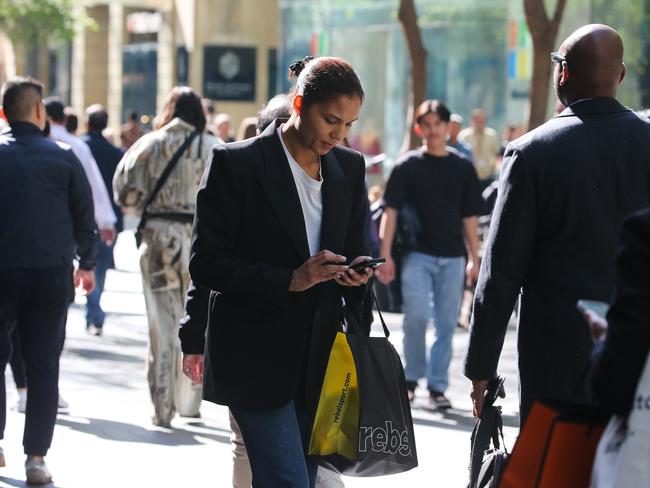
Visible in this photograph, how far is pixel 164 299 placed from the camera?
9086 millimetres

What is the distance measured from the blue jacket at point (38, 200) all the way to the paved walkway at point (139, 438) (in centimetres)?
115

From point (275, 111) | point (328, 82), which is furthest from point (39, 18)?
point (328, 82)

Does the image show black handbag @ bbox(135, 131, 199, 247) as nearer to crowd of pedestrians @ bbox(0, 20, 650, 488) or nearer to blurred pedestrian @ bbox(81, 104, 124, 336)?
crowd of pedestrians @ bbox(0, 20, 650, 488)

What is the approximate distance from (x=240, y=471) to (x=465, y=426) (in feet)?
12.8

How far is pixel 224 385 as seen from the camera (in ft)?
15.5

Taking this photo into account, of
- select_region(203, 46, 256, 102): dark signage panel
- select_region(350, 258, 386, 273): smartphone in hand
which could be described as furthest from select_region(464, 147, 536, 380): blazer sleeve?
select_region(203, 46, 256, 102): dark signage panel

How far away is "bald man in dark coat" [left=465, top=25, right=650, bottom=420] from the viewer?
4547mm

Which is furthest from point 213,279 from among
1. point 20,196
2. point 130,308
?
point 130,308

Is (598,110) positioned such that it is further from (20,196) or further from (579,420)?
(20,196)

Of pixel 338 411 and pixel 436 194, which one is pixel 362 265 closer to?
pixel 338 411

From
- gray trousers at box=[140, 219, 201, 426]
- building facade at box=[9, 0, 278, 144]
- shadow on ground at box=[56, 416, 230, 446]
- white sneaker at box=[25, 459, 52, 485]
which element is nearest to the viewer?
white sneaker at box=[25, 459, 52, 485]

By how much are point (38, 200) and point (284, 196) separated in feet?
10.0

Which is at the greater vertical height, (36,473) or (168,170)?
(168,170)

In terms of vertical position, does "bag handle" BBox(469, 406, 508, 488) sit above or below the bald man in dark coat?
below
